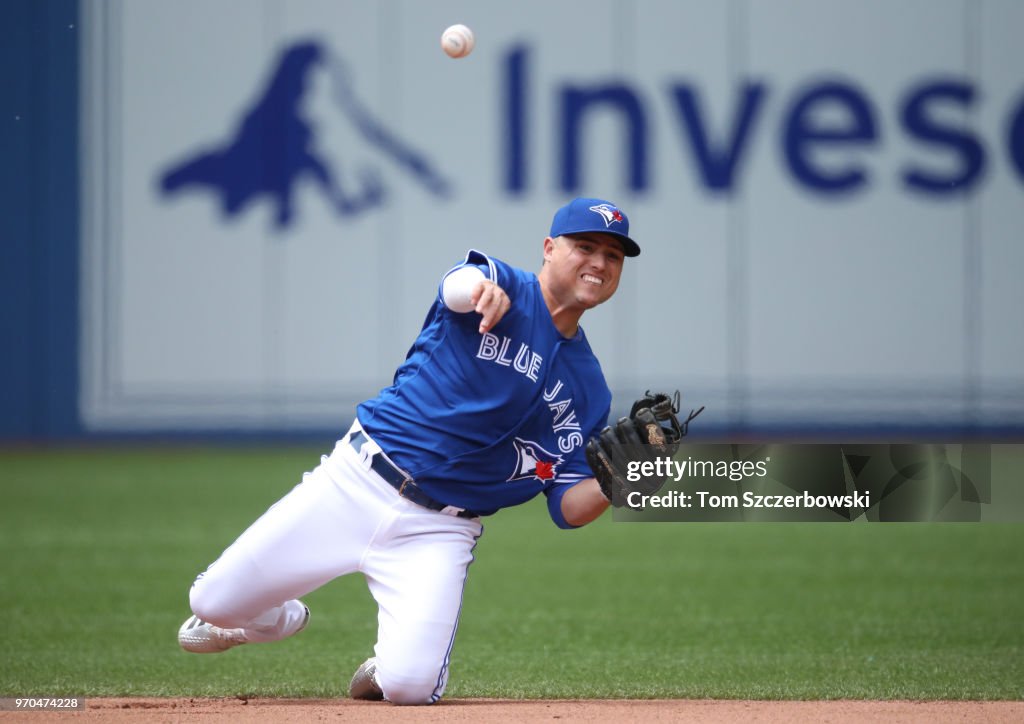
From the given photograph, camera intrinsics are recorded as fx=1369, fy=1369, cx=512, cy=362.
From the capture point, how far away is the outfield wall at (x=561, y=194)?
1670cm

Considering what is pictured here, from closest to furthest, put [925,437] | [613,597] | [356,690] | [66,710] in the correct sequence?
[66,710] < [356,690] < [613,597] < [925,437]

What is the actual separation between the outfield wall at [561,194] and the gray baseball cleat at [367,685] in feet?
38.3

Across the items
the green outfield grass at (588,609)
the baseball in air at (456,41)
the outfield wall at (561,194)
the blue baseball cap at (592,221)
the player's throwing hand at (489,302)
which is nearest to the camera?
the player's throwing hand at (489,302)

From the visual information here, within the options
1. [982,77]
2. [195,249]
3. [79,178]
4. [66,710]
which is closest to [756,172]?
[982,77]

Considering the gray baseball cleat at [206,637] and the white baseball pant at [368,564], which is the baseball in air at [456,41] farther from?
the gray baseball cleat at [206,637]

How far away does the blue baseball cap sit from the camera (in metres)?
4.91

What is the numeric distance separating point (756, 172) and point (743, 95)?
37.4 inches

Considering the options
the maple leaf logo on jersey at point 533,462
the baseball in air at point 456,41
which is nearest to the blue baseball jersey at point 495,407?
the maple leaf logo on jersey at point 533,462

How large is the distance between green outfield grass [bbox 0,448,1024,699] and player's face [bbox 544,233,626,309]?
1.62m

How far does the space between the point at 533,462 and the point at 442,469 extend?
37cm

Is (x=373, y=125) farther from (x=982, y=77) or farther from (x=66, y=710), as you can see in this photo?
(x=66, y=710)

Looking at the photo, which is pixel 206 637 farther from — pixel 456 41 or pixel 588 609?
pixel 456 41

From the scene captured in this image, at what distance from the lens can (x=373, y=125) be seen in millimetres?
16938

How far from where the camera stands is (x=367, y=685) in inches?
205
